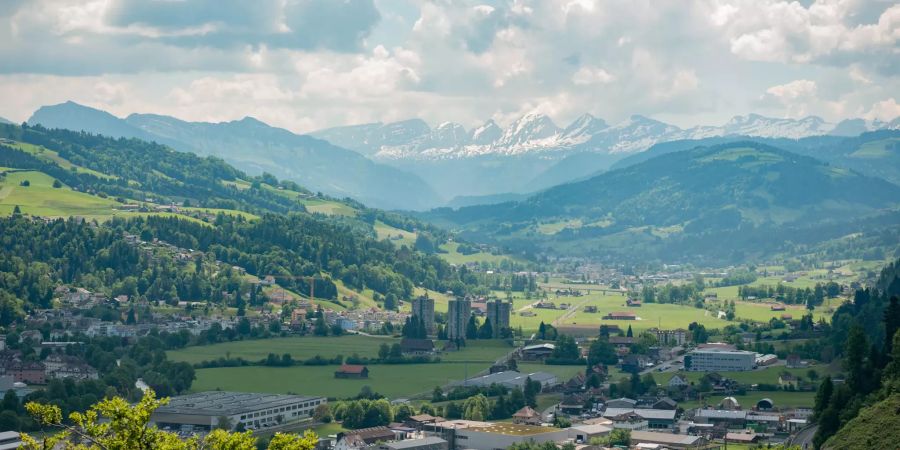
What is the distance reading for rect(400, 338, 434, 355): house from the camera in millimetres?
125012

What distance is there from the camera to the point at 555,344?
126188 millimetres

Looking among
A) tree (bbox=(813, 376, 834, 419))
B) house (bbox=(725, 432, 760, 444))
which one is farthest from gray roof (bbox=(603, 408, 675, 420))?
tree (bbox=(813, 376, 834, 419))

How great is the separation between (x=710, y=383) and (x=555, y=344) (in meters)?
27.2

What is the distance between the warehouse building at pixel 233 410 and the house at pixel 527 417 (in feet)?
44.1

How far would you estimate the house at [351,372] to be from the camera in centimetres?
10694

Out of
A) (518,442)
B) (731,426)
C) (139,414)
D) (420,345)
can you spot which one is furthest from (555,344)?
(139,414)

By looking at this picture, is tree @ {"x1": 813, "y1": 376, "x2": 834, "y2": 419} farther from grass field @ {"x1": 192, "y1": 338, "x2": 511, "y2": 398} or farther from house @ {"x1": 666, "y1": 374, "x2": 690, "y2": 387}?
grass field @ {"x1": 192, "y1": 338, "x2": 511, "y2": 398}

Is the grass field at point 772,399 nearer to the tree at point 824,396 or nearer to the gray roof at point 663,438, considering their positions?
the gray roof at point 663,438

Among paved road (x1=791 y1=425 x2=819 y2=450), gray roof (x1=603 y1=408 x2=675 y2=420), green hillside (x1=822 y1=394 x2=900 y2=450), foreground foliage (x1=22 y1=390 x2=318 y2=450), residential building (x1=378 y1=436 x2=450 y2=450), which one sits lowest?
residential building (x1=378 y1=436 x2=450 y2=450)

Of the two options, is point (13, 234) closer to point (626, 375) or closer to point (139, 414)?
point (626, 375)

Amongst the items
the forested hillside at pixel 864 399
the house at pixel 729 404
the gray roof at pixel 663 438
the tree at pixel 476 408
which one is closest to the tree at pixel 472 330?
the tree at pixel 476 408

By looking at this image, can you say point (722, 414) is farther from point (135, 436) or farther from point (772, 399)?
point (135, 436)

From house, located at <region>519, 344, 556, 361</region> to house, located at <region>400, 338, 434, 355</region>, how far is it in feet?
26.3

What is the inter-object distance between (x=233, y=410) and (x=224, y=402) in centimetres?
404
